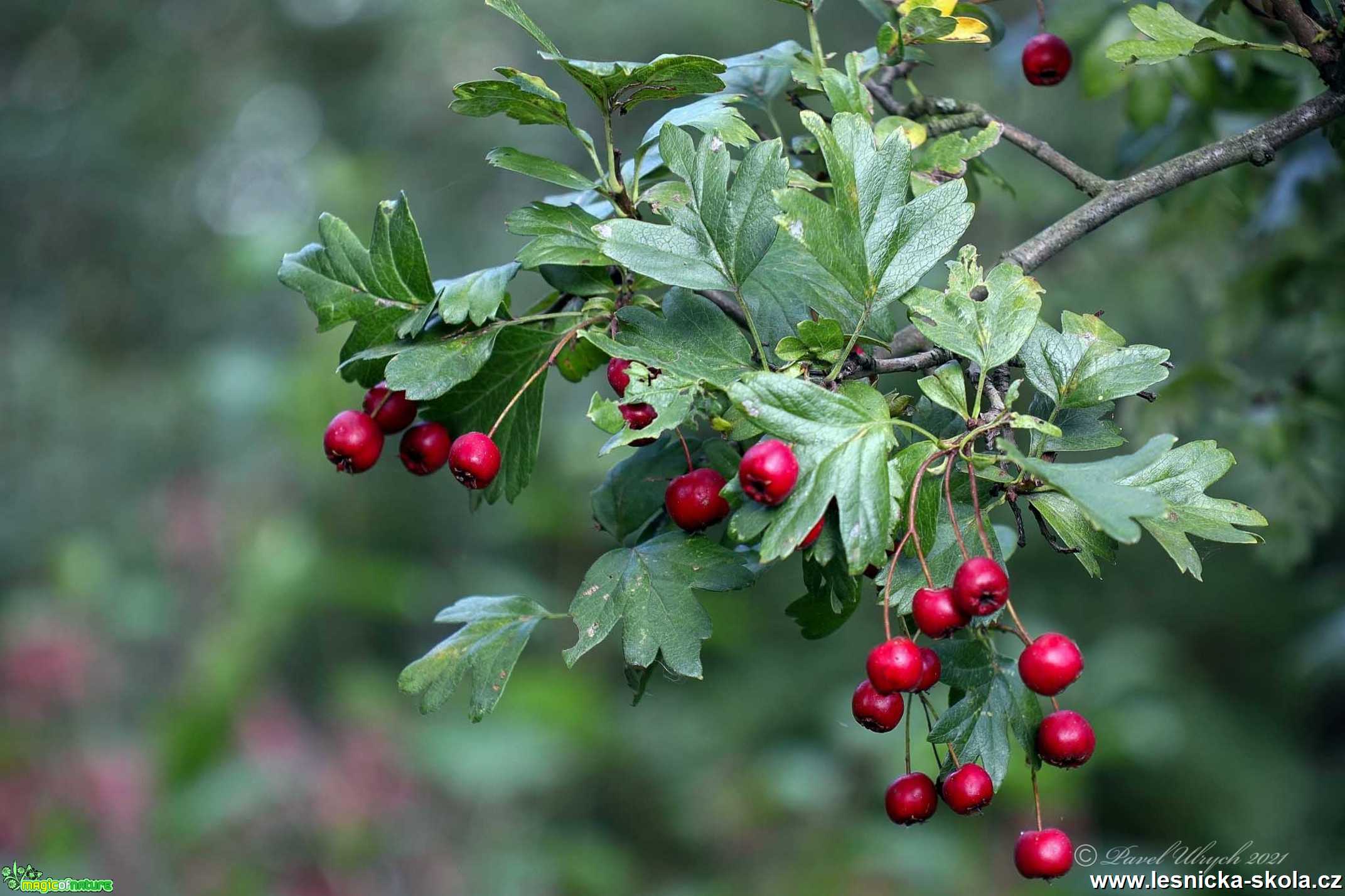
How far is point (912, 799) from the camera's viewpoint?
918mm

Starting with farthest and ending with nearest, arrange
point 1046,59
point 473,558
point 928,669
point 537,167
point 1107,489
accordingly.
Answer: point 473,558 → point 1046,59 → point 537,167 → point 928,669 → point 1107,489

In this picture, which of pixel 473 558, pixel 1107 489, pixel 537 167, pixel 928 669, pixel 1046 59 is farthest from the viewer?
pixel 473 558

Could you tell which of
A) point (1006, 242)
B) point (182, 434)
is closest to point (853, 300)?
point (1006, 242)

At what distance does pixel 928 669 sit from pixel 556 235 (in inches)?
18.5

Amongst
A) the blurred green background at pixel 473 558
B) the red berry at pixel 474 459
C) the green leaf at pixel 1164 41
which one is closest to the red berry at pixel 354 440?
the red berry at pixel 474 459

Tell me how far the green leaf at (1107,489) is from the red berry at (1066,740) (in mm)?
205

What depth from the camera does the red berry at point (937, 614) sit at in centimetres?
76

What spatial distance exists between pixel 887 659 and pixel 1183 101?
125 cm

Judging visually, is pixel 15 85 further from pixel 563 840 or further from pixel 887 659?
pixel 887 659

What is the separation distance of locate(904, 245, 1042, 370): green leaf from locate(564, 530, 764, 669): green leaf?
0.25 meters

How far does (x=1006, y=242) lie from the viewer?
289cm

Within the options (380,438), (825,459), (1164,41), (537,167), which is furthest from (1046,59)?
(380,438)

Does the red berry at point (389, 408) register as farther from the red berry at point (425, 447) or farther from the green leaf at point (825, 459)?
the green leaf at point (825, 459)

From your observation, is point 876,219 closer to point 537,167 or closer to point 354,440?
point 537,167
